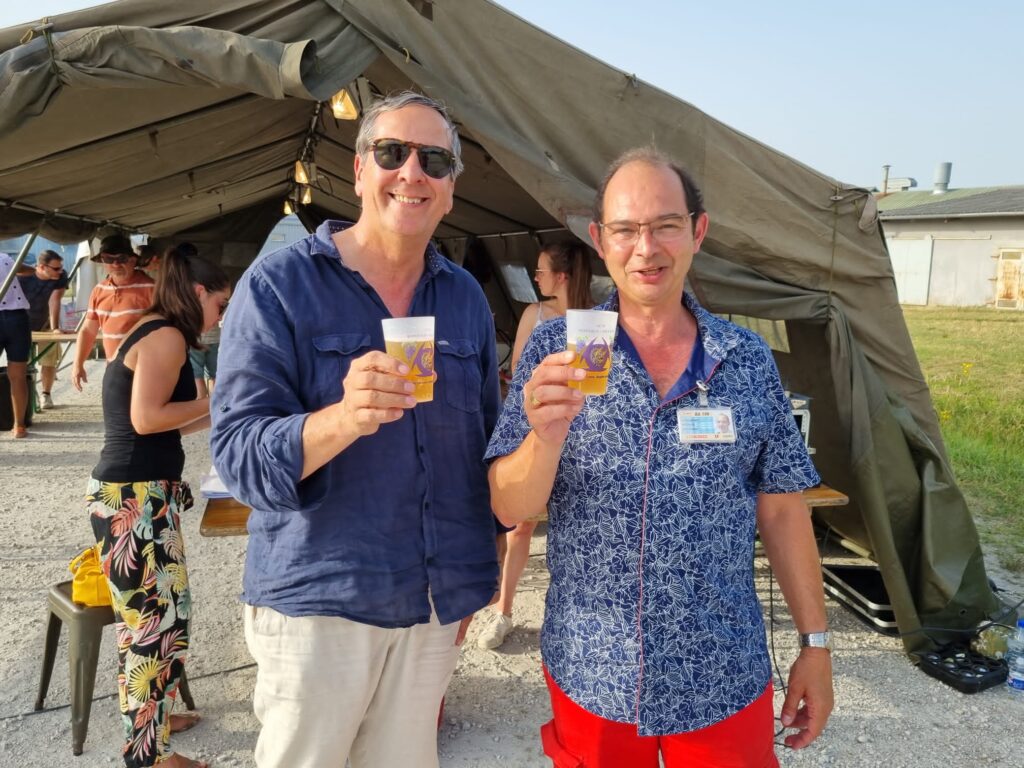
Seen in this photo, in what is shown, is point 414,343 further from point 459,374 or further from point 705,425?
point 705,425

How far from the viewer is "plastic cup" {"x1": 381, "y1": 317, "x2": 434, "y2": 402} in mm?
1383

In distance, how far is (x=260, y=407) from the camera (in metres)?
1.44

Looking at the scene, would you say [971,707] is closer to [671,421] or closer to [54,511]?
[671,421]

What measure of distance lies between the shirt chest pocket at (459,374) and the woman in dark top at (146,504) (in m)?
1.27

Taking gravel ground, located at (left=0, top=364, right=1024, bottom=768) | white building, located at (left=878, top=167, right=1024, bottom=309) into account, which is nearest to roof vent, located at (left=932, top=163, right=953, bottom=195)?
white building, located at (left=878, top=167, right=1024, bottom=309)

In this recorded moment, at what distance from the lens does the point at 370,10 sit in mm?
2924

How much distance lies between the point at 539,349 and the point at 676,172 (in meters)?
0.53

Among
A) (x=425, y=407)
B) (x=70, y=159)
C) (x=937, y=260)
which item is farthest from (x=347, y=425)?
(x=937, y=260)

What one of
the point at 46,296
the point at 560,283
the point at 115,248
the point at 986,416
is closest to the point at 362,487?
the point at 560,283

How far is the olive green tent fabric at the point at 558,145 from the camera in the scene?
2676 mm

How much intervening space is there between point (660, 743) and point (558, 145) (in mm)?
2617

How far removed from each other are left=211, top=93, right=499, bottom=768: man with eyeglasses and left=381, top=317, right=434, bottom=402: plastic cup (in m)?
0.08

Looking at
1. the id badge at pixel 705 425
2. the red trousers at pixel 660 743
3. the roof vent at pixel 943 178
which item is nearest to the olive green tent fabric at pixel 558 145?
the id badge at pixel 705 425

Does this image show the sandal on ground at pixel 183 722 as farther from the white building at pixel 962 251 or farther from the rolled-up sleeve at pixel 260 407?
the white building at pixel 962 251
